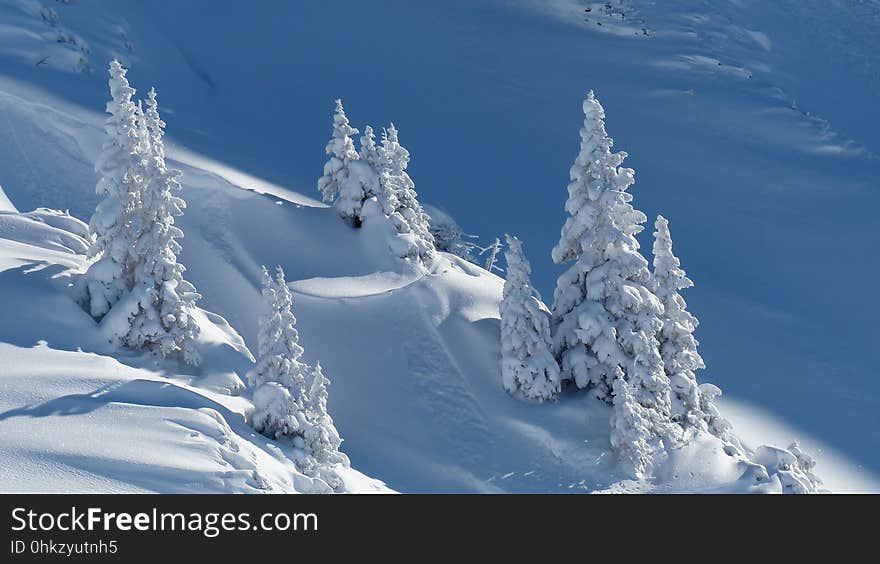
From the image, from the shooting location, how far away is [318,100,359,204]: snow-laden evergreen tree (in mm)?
33188

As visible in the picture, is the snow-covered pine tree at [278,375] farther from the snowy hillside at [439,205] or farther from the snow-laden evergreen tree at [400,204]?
the snow-laden evergreen tree at [400,204]

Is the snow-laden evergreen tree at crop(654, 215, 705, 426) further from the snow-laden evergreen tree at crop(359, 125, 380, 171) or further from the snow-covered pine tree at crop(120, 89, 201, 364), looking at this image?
the snow-covered pine tree at crop(120, 89, 201, 364)

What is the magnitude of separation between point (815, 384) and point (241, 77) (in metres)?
31.1

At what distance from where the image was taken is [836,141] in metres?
54.3

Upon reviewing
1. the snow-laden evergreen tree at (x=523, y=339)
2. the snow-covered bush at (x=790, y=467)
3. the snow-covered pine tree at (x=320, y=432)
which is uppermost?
the snow-laden evergreen tree at (x=523, y=339)

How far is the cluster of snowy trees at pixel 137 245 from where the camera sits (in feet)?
82.3

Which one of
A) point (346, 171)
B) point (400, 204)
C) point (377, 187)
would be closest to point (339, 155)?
point (346, 171)

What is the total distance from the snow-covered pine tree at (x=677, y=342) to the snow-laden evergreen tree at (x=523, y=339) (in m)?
3.43

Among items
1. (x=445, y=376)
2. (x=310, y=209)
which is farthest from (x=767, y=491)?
(x=310, y=209)

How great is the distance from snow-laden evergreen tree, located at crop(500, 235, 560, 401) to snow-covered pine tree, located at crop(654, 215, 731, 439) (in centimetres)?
343

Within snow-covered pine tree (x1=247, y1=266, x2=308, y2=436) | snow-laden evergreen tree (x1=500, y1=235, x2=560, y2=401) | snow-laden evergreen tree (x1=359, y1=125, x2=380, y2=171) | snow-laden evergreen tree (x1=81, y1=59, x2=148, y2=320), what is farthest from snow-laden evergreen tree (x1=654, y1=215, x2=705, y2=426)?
snow-laden evergreen tree (x1=81, y1=59, x2=148, y2=320)

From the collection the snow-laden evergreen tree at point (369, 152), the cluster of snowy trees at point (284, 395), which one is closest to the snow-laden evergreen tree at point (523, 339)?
the cluster of snowy trees at point (284, 395)

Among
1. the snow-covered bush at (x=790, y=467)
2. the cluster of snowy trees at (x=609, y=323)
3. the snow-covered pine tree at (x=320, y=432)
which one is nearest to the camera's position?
the snow-covered pine tree at (x=320, y=432)
